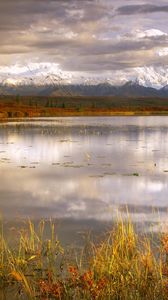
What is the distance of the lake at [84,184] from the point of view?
38.0 feet

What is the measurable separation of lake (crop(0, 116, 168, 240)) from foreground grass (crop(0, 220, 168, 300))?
5.14ft

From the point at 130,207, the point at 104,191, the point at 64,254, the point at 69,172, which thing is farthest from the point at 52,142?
the point at 64,254

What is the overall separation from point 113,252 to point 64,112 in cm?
9057

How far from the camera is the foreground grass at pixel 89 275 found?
6.79 m

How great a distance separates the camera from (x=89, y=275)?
6840 millimetres

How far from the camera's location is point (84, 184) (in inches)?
619

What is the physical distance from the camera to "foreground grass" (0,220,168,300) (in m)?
6.79

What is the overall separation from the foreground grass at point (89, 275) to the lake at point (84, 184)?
157 cm

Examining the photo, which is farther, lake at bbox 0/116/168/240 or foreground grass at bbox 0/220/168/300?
lake at bbox 0/116/168/240

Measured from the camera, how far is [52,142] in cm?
3098

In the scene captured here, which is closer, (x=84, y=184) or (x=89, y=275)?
(x=89, y=275)

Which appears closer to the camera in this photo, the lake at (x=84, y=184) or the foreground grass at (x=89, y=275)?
the foreground grass at (x=89, y=275)

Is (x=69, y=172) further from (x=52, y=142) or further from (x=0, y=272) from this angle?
(x=52, y=142)

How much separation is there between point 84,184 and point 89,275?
892 centimetres
